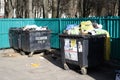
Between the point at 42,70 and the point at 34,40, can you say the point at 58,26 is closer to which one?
the point at 34,40

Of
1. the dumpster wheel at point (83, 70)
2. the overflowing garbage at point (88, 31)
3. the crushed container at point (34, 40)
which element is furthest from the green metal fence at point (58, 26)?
the dumpster wheel at point (83, 70)

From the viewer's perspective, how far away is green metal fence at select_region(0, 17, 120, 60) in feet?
36.0

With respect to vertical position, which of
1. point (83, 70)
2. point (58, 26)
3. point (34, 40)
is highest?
point (58, 26)

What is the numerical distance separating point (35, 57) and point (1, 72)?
10.4 feet

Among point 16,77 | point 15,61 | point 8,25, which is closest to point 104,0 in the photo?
point 8,25

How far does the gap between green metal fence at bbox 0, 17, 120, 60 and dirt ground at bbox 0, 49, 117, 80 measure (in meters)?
1.08

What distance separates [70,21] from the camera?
1345 centimetres

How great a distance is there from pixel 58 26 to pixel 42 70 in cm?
459

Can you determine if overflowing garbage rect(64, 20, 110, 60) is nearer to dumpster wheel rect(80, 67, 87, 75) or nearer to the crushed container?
dumpster wheel rect(80, 67, 87, 75)

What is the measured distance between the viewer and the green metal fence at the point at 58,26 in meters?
11.0

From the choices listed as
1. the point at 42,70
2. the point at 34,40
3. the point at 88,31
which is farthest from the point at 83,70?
the point at 34,40

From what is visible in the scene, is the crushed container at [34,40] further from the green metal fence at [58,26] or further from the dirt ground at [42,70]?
the green metal fence at [58,26]

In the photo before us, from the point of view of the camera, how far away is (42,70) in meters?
10.3

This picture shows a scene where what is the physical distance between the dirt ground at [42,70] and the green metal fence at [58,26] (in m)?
1.08
